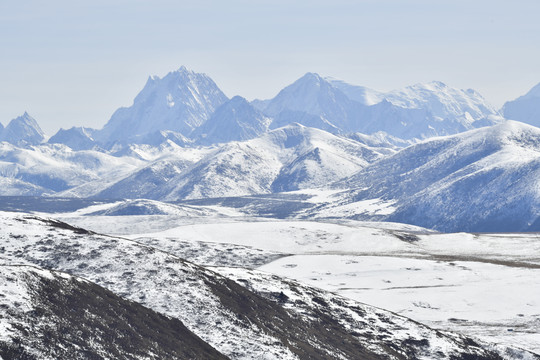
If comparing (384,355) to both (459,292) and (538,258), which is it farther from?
(538,258)

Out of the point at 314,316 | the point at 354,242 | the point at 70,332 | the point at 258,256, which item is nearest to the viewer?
the point at 70,332

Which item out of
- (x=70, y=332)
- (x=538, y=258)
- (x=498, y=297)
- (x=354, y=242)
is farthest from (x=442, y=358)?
(x=354, y=242)

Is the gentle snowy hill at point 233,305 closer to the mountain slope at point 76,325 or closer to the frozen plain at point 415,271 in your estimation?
the mountain slope at point 76,325

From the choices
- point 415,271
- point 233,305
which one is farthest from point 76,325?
point 415,271

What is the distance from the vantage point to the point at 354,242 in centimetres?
18575

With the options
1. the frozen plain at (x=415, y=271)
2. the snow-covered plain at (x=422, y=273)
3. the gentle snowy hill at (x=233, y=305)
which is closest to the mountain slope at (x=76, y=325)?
the gentle snowy hill at (x=233, y=305)

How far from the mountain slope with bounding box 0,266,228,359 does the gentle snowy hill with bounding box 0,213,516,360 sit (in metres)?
0.61

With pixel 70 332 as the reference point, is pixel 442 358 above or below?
below

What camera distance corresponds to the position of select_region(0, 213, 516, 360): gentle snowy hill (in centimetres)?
6244

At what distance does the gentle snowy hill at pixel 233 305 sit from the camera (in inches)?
2458

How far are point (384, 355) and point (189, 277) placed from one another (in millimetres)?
18628

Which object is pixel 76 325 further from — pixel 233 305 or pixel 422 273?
pixel 422 273

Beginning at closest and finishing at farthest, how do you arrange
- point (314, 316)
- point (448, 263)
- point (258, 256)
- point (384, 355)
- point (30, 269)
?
point (30, 269)
point (384, 355)
point (314, 316)
point (448, 263)
point (258, 256)

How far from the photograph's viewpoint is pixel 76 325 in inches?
2072
